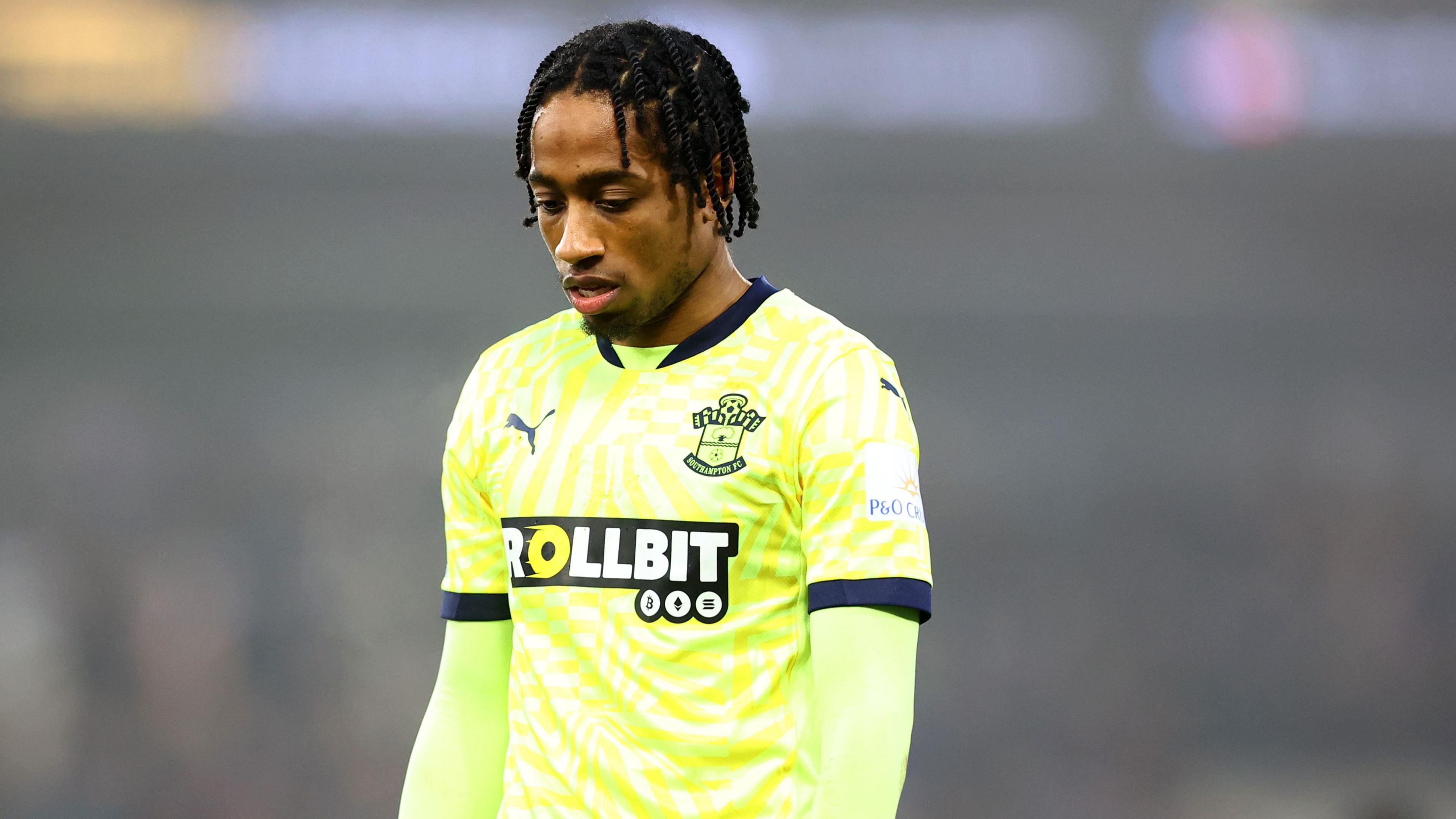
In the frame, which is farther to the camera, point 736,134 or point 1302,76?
point 1302,76

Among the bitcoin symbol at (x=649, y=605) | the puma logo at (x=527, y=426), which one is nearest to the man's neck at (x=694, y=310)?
the puma logo at (x=527, y=426)

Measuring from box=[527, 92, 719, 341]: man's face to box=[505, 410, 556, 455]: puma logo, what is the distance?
Answer: 0.12 meters

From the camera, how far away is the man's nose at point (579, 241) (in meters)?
1.32

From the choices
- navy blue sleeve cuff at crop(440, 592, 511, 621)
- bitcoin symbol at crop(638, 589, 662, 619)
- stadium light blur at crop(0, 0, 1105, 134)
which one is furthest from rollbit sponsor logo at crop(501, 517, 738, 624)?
stadium light blur at crop(0, 0, 1105, 134)

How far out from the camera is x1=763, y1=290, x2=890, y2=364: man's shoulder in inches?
52.9

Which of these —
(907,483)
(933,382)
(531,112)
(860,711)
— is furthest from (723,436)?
(933,382)

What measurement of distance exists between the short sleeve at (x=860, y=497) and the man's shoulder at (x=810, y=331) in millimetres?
20

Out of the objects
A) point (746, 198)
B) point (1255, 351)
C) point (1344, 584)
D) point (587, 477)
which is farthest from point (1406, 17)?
point (587, 477)

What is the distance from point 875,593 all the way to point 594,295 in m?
0.39

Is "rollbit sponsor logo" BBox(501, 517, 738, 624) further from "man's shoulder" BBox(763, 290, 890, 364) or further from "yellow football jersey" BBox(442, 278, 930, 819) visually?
"man's shoulder" BBox(763, 290, 890, 364)

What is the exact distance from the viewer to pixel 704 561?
1.30m

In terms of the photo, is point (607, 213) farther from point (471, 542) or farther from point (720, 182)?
point (471, 542)

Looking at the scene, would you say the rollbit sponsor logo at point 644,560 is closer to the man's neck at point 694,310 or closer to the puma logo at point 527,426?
the puma logo at point 527,426

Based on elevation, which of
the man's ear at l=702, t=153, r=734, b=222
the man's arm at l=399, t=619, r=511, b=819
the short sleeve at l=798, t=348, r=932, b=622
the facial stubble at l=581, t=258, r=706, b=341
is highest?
the man's ear at l=702, t=153, r=734, b=222
